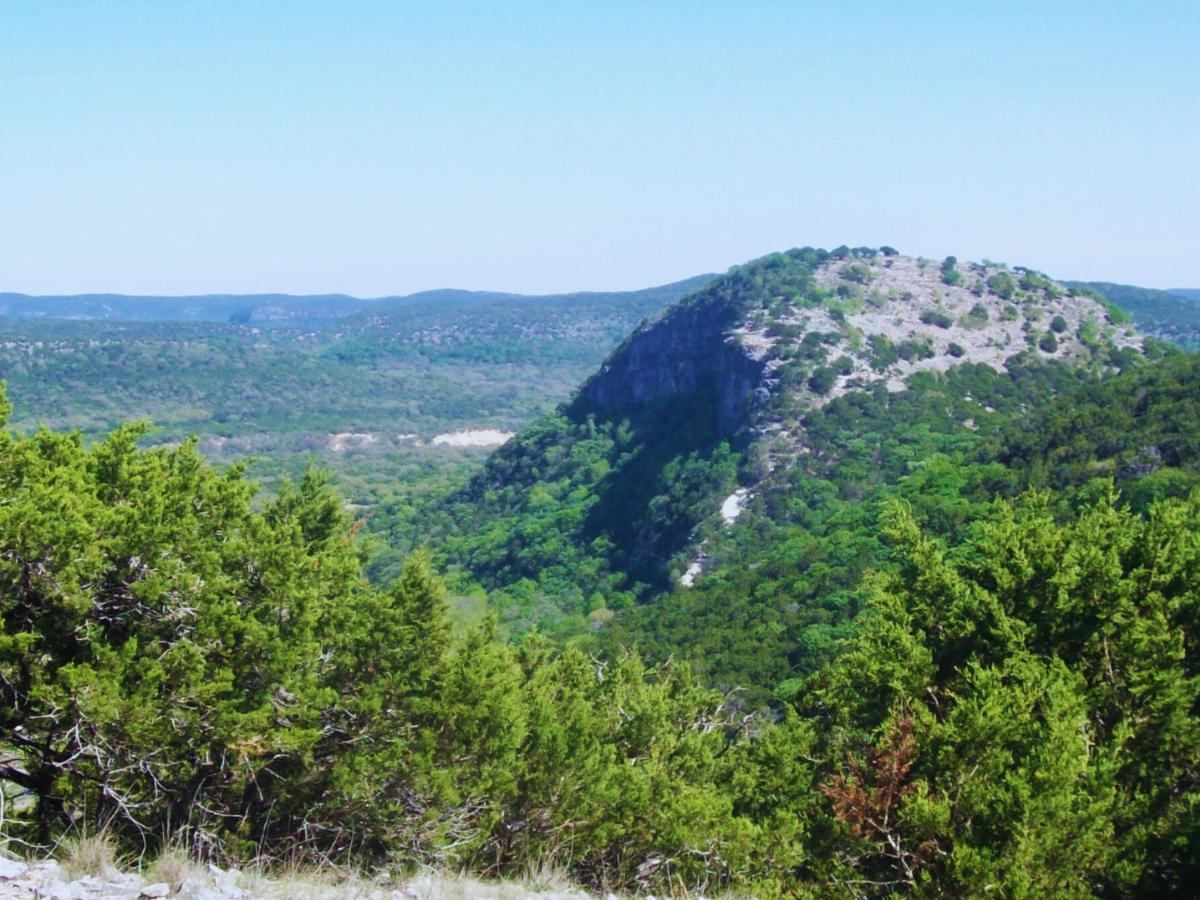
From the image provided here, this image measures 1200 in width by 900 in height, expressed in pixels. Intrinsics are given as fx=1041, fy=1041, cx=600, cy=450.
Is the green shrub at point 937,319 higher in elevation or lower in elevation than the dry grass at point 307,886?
higher

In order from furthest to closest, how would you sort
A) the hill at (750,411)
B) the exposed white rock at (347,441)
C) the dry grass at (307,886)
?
the exposed white rock at (347,441)
the hill at (750,411)
the dry grass at (307,886)

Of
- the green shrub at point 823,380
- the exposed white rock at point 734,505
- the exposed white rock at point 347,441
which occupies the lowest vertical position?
the exposed white rock at point 347,441

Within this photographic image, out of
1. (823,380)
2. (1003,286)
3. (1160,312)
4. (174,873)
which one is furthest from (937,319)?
(174,873)

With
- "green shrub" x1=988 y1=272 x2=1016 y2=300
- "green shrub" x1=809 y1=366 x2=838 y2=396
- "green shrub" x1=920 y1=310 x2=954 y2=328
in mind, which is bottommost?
"green shrub" x1=809 y1=366 x2=838 y2=396

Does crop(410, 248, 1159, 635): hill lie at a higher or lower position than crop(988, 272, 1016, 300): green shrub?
lower

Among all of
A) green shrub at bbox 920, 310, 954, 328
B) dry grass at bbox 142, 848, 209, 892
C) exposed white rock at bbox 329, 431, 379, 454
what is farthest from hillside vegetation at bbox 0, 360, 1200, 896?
exposed white rock at bbox 329, 431, 379, 454

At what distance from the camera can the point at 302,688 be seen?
14.9 metres

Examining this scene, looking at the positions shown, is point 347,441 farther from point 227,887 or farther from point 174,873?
point 227,887

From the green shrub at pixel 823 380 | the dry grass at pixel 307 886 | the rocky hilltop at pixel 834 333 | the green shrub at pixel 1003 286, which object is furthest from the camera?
the green shrub at pixel 1003 286

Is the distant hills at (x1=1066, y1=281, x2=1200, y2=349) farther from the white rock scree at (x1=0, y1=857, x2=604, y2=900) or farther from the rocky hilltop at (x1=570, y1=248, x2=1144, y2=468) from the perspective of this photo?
the white rock scree at (x1=0, y1=857, x2=604, y2=900)

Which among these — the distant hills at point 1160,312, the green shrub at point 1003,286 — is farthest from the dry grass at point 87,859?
the distant hills at point 1160,312

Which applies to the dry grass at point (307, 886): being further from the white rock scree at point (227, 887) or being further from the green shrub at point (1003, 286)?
the green shrub at point (1003, 286)

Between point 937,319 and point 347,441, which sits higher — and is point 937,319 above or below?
above

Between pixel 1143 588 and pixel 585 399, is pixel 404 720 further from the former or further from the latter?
pixel 585 399
